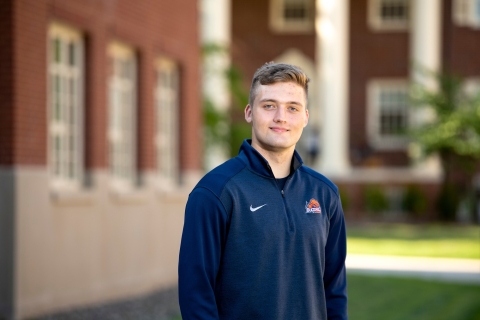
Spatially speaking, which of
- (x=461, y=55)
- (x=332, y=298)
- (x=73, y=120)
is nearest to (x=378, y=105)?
(x=461, y=55)

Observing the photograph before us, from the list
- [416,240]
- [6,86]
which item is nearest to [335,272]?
[6,86]

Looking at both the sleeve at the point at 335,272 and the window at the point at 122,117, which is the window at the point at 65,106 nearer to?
the window at the point at 122,117

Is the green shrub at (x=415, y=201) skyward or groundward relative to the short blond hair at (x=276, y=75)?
groundward

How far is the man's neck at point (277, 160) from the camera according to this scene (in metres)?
3.73

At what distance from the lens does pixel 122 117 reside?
13273 mm

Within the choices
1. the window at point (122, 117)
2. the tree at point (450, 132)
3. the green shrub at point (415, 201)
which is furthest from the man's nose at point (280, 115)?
the green shrub at point (415, 201)

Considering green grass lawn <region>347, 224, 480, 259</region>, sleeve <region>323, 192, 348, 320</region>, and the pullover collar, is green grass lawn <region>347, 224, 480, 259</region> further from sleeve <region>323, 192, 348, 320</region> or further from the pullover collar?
the pullover collar

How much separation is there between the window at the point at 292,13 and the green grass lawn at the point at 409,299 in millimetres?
20143

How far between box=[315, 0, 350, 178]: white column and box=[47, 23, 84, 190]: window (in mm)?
20881

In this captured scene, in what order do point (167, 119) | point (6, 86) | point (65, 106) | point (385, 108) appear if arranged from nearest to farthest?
point (6, 86) → point (65, 106) → point (167, 119) → point (385, 108)

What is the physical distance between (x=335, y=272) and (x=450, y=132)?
2671cm

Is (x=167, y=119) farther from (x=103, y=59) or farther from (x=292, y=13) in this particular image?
(x=292, y=13)

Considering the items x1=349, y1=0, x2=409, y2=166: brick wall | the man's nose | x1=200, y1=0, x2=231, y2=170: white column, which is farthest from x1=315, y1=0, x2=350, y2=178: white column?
the man's nose

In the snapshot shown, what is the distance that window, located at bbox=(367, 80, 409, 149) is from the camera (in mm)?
32875
